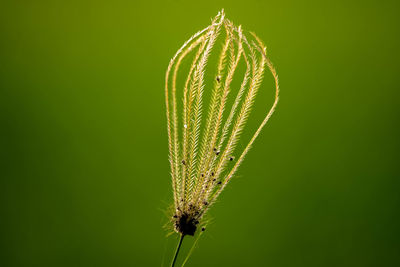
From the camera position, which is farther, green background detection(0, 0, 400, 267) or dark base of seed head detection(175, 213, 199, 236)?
green background detection(0, 0, 400, 267)

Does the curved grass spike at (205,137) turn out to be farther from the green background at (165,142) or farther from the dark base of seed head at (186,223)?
the green background at (165,142)

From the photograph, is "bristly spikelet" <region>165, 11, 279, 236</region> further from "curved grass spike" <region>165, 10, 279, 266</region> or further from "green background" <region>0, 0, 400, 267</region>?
"green background" <region>0, 0, 400, 267</region>

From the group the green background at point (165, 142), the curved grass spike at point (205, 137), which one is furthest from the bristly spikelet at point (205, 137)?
the green background at point (165, 142)

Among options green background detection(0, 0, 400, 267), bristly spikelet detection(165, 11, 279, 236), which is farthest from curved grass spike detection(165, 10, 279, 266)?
green background detection(0, 0, 400, 267)

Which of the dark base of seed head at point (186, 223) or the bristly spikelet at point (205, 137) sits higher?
the bristly spikelet at point (205, 137)

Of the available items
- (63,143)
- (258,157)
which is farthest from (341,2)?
(63,143)

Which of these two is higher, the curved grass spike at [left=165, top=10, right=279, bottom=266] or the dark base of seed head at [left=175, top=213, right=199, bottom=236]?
the curved grass spike at [left=165, top=10, right=279, bottom=266]

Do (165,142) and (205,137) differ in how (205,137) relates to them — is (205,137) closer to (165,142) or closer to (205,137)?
(205,137)

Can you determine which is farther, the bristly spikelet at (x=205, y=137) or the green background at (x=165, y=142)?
the green background at (x=165, y=142)
